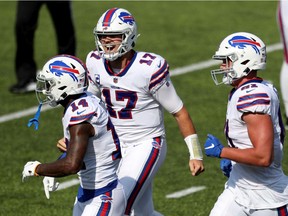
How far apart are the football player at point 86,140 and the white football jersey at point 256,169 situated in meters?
0.80

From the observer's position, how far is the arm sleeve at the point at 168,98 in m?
6.91

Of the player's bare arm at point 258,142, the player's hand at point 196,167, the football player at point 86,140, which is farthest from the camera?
the player's hand at point 196,167

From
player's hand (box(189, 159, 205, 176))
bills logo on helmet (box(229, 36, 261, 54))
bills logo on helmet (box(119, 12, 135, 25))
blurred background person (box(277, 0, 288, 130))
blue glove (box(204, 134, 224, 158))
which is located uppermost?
bills logo on helmet (box(229, 36, 261, 54))

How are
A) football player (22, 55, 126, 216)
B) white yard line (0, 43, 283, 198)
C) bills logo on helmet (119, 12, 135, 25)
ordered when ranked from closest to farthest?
football player (22, 55, 126, 216), bills logo on helmet (119, 12, 135, 25), white yard line (0, 43, 283, 198)

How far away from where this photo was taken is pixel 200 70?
12.4 metres

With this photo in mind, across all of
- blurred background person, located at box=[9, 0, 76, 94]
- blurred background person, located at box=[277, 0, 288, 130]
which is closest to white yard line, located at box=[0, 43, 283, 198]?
blurred background person, located at box=[9, 0, 76, 94]

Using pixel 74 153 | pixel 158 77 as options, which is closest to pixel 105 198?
pixel 74 153

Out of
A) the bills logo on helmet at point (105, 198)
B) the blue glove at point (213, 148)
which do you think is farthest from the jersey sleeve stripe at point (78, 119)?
the blue glove at point (213, 148)

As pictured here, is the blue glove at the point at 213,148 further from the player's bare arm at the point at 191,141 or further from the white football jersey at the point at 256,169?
the player's bare arm at the point at 191,141

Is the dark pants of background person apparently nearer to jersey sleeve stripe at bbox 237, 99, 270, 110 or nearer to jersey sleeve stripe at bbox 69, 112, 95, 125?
jersey sleeve stripe at bbox 69, 112, 95, 125

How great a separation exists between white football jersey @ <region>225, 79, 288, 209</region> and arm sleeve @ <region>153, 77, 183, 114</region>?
76cm

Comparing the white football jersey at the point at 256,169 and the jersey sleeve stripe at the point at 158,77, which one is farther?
the jersey sleeve stripe at the point at 158,77

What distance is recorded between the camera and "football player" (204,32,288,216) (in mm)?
6039

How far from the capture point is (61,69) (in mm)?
6195
